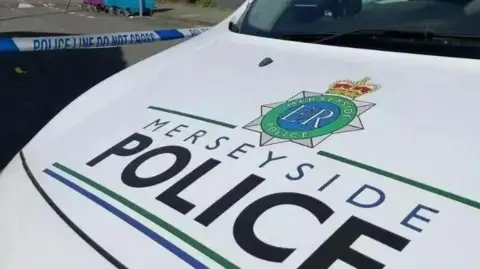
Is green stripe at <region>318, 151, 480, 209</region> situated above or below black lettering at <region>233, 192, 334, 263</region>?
above

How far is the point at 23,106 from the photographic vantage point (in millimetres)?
7375

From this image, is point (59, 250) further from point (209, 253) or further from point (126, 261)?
point (209, 253)

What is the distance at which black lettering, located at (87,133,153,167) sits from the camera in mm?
1875

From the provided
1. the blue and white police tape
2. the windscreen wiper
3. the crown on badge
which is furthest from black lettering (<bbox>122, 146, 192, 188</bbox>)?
the blue and white police tape

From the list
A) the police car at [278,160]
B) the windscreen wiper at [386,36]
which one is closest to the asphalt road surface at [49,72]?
the police car at [278,160]

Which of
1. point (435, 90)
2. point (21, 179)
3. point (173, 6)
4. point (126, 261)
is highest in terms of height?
point (435, 90)

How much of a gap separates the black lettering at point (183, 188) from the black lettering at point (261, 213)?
0.54 feet

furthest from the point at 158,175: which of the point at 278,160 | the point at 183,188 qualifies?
the point at 278,160

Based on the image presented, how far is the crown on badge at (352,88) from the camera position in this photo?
1805mm

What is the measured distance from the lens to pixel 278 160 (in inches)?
62.9

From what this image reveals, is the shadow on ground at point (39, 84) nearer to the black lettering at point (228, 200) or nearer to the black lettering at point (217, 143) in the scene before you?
the black lettering at point (217, 143)

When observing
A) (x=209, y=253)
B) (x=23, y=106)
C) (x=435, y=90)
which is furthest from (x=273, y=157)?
(x=23, y=106)

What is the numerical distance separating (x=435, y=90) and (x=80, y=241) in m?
1.01

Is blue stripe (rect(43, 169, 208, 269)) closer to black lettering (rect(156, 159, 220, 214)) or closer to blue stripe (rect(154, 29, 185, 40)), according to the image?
black lettering (rect(156, 159, 220, 214))
